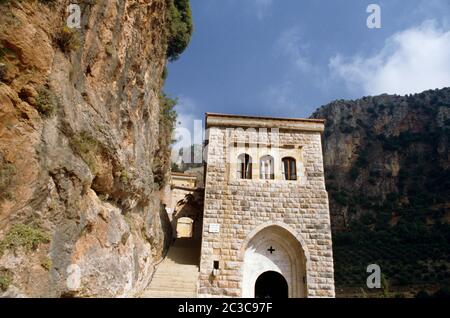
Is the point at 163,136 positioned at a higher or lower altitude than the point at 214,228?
higher

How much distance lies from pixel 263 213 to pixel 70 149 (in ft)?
31.0

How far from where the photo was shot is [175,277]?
520 inches

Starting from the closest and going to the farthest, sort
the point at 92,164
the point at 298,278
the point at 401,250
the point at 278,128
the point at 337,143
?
the point at 92,164, the point at 298,278, the point at 278,128, the point at 401,250, the point at 337,143

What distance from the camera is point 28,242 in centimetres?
543

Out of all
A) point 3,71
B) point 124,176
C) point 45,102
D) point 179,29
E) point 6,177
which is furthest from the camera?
Result: point 179,29

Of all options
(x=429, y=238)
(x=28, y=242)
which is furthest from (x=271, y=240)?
(x=429, y=238)

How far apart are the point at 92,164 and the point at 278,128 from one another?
10.2 m

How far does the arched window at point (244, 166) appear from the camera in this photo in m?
15.3

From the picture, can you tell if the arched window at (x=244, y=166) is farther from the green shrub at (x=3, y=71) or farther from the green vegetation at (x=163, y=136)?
the green shrub at (x=3, y=71)

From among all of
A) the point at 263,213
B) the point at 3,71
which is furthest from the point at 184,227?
the point at 3,71

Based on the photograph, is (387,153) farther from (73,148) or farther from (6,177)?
Result: (6,177)

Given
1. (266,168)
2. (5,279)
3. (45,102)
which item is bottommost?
(5,279)

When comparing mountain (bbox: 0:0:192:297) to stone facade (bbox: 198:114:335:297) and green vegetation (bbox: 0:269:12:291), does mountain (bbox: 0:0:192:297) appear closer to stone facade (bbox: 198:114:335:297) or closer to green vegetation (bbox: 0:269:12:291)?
green vegetation (bbox: 0:269:12:291)
